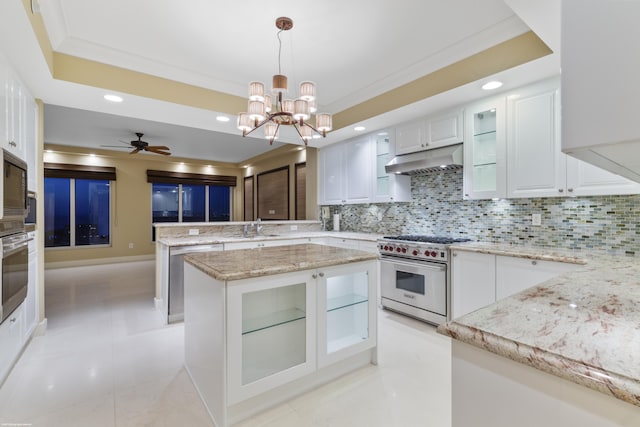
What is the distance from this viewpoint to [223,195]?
367 inches

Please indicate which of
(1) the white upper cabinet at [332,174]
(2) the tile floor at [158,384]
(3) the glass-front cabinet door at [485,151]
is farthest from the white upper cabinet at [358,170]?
(2) the tile floor at [158,384]

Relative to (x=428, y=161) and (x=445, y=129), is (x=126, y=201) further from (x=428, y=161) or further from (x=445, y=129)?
(x=445, y=129)

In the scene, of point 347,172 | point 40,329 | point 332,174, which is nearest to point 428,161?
point 347,172

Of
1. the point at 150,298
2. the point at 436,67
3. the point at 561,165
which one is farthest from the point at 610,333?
the point at 150,298

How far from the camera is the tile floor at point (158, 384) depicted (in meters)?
1.76

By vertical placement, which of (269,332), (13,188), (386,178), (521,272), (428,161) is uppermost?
(428,161)

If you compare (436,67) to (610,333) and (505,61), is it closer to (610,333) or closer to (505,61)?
(505,61)

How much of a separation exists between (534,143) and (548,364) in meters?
2.63

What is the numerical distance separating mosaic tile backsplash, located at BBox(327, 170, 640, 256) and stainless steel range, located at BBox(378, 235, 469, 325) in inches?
12.9

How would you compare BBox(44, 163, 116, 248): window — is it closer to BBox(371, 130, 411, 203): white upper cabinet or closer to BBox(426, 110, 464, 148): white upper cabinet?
BBox(371, 130, 411, 203): white upper cabinet

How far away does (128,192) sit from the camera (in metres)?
7.54

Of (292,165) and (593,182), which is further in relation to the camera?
(292,165)

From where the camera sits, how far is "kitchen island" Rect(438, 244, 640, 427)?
59 centimetres

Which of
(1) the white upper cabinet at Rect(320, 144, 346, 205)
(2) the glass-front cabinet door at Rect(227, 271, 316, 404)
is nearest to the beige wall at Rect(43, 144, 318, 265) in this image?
(1) the white upper cabinet at Rect(320, 144, 346, 205)
